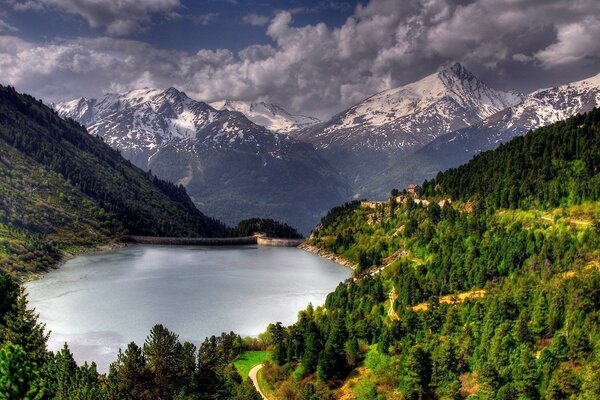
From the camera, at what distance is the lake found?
10981 cm

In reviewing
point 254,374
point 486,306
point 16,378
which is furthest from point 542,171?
point 16,378

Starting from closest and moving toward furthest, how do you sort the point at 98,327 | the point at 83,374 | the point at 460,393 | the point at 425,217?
the point at 83,374 → the point at 460,393 → the point at 98,327 → the point at 425,217

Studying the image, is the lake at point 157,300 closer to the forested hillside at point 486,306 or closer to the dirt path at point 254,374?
the dirt path at point 254,374

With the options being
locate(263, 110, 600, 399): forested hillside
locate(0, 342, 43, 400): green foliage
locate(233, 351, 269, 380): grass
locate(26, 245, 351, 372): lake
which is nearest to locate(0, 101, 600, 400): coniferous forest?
locate(0, 342, 43, 400): green foliage

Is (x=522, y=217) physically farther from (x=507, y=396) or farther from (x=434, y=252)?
(x=507, y=396)

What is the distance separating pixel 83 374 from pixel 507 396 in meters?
48.5

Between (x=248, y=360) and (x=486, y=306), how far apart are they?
41170 millimetres

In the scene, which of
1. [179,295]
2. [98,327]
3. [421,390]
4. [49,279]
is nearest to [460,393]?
[421,390]

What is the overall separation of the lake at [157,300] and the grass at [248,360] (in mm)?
10605

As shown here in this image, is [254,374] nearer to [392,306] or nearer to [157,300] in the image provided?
[392,306]

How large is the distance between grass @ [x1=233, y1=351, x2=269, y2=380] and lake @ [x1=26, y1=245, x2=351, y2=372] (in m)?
10.6

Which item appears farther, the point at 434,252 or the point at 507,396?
the point at 434,252

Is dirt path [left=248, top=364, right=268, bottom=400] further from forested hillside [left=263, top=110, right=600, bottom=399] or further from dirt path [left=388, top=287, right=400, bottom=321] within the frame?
dirt path [left=388, top=287, right=400, bottom=321]

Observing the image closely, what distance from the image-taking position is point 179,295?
14738 centimetres
